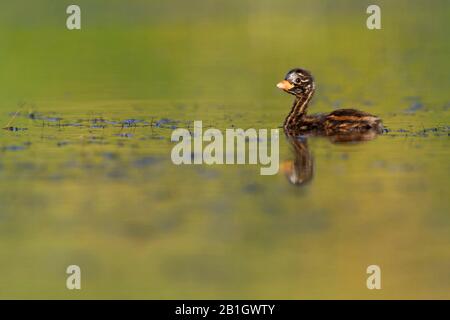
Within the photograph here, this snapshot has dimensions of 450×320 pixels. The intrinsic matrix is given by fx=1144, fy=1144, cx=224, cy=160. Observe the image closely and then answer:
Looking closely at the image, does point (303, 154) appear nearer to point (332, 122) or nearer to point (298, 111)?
point (332, 122)

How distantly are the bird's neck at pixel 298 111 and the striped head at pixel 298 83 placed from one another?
5 cm

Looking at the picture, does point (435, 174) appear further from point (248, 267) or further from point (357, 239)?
point (248, 267)

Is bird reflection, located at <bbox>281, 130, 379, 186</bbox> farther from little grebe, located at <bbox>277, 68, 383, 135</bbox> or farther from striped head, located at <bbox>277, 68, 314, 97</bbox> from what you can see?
striped head, located at <bbox>277, 68, 314, 97</bbox>

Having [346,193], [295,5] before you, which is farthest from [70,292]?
[295,5]

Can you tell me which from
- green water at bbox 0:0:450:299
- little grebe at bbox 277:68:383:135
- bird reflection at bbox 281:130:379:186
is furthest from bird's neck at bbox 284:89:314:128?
green water at bbox 0:0:450:299

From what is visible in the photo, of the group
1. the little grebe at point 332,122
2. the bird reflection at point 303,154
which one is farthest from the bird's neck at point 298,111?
the bird reflection at point 303,154

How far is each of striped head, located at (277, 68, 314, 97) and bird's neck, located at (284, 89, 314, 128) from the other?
0.05 meters

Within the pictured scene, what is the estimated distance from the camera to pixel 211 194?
10430 millimetres

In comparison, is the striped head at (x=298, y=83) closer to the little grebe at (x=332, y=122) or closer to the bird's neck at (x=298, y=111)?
the bird's neck at (x=298, y=111)

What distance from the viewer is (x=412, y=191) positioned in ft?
34.3

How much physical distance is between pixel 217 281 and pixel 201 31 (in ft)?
67.9

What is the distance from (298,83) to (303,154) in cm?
277

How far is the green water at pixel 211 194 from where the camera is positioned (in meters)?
8.34

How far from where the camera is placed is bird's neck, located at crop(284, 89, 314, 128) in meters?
14.2
